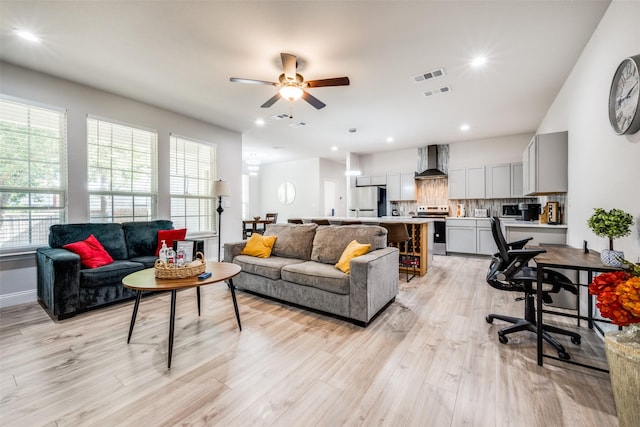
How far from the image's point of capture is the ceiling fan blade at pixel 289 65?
265 centimetres

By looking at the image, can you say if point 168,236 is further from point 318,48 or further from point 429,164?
point 429,164

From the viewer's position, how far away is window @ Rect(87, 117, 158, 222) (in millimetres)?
3801

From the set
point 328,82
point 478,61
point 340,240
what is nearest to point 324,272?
point 340,240

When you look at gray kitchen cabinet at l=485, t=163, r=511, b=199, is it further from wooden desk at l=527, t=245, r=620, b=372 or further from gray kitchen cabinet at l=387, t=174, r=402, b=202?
wooden desk at l=527, t=245, r=620, b=372

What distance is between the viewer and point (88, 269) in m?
2.97

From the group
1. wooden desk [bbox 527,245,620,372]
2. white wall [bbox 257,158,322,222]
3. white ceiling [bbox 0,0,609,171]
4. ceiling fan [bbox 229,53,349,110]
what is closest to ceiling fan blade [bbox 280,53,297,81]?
ceiling fan [bbox 229,53,349,110]

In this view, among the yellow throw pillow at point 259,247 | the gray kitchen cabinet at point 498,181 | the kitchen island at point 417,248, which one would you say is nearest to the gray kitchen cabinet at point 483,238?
the gray kitchen cabinet at point 498,181

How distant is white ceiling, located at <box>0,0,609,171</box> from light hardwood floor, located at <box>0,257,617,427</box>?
285cm

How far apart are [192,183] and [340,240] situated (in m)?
3.39

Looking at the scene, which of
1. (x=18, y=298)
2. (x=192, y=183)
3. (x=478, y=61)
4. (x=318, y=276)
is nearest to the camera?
(x=318, y=276)

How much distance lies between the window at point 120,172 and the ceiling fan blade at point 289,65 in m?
2.93

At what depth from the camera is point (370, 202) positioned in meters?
7.38

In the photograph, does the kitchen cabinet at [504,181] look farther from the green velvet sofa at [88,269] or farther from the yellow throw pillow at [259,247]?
the green velvet sofa at [88,269]

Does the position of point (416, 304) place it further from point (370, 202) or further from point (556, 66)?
point (370, 202)
